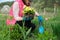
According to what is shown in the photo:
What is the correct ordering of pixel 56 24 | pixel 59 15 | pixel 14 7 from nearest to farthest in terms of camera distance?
pixel 56 24 → pixel 59 15 → pixel 14 7

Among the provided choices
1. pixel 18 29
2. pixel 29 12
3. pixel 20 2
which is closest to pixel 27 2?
pixel 20 2

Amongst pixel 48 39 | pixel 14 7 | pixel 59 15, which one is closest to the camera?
pixel 48 39

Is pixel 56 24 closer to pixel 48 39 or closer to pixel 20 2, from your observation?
pixel 48 39

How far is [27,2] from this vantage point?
4324mm

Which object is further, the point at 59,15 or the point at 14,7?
the point at 14,7

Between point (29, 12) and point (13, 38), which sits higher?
point (29, 12)

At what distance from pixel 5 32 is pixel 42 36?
587 millimetres

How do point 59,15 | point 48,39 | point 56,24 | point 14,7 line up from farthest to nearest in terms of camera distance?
point 14,7
point 59,15
point 56,24
point 48,39

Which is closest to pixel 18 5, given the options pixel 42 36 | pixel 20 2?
pixel 20 2

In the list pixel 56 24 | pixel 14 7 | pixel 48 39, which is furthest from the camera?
pixel 14 7

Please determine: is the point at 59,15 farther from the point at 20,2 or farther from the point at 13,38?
the point at 20,2

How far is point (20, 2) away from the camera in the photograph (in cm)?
432

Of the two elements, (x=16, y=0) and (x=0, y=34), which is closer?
(x=0, y=34)

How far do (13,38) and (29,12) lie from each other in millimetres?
443
